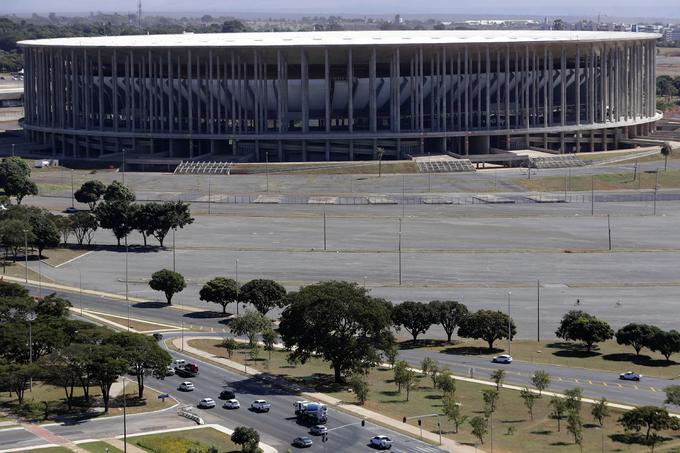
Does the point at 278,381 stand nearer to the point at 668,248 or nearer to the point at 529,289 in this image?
the point at 529,289

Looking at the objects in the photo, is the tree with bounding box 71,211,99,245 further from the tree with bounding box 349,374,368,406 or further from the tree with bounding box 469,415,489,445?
the tree with bounding box 469,415,489,445

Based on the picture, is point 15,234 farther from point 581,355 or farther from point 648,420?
point 648,420

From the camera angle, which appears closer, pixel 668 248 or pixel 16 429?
pixel 16 429

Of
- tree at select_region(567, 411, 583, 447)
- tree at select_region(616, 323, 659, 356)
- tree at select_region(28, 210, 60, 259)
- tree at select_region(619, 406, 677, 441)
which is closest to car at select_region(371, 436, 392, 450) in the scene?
tree at select_region(567, 411, 583, 447)

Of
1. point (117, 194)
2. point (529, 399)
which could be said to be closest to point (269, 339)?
point (529, 399)

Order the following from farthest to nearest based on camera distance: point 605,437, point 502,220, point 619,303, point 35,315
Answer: point 502,220 → point 619,303 → point 35,315 → point 605,437

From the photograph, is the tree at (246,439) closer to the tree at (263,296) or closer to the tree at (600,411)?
the tree at (600,411)

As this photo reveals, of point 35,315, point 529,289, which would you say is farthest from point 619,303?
point 35,315
